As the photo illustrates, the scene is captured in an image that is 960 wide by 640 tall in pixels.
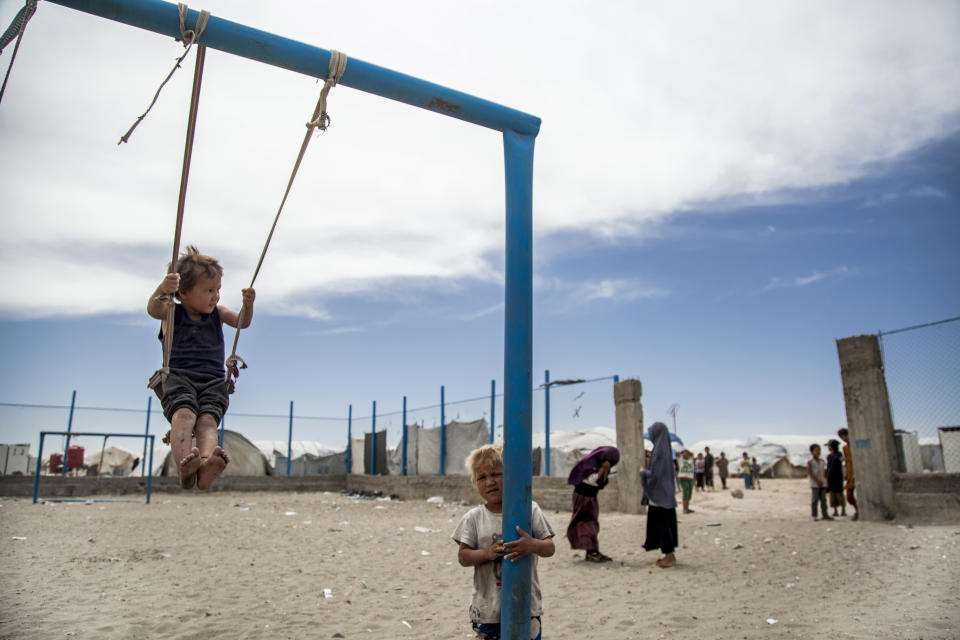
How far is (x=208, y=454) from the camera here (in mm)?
2877

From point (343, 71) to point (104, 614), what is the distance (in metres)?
4.43

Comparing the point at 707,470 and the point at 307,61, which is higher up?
the point at 307,61

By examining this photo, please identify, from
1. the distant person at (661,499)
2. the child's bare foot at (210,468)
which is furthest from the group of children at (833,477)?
the child's bare foot at (210,468)

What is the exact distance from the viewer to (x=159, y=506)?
14.4 metres

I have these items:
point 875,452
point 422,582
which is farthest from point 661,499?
point 875,452

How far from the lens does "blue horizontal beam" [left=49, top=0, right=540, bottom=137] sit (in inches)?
105

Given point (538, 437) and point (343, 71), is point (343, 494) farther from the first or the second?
point (343, 71)

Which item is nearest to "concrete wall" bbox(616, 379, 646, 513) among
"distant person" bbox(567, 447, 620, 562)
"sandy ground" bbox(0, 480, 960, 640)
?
"sandy ground" bbox(0, 480, 960, 640)

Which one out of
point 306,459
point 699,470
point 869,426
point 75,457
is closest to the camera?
point 869,426

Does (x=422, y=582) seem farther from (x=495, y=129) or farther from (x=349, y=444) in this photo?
(x=349, y=444)

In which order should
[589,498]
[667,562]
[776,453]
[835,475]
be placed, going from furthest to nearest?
1. [776,453]
2. [835,475]
3. [589,498]
4. [667,562]

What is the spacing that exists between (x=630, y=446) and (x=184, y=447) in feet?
34.0

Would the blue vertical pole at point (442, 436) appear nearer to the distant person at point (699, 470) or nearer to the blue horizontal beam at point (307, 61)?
the distant person at point (699, 470)

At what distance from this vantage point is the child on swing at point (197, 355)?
2.90 m
